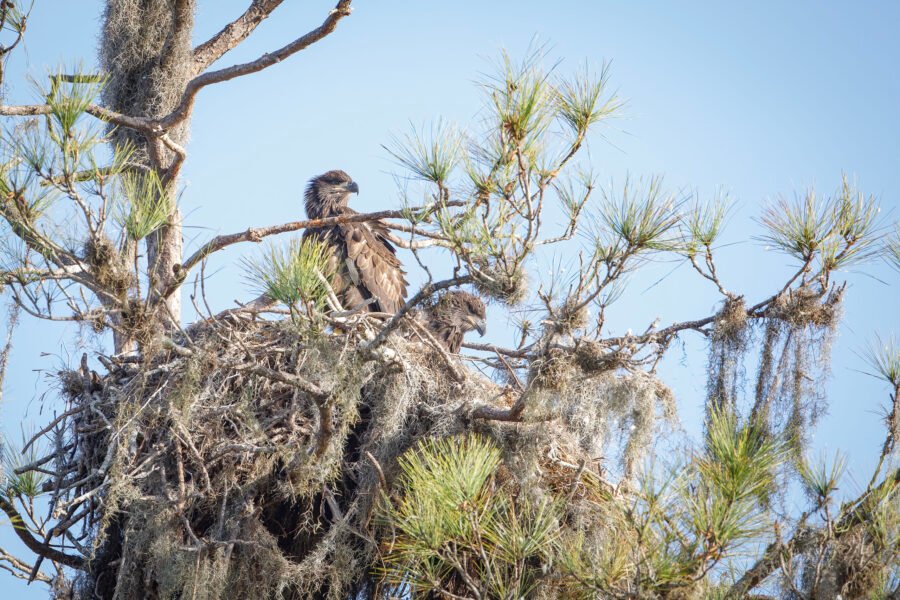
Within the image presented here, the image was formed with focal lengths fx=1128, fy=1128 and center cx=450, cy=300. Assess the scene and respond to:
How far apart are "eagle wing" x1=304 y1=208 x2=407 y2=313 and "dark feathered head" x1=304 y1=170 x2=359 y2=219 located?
970 millimetres

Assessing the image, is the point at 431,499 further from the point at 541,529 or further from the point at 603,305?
the point at 603,305

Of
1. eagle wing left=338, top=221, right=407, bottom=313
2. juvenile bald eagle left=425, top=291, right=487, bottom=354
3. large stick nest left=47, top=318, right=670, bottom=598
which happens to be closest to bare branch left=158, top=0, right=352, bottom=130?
large stick nest left=47, top=318, right=670, bottom=598

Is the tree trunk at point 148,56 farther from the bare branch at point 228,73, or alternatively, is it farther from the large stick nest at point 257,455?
the large stick nest at point 257,455

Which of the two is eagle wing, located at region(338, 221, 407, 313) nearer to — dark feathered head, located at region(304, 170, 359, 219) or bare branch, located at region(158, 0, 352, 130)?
dark feathered head, located at region(304, 170, 359, 219)

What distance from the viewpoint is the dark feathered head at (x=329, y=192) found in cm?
1064

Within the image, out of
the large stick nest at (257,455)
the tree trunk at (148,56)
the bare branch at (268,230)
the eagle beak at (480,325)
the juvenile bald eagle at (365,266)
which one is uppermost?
the tree trunk at (148,56)

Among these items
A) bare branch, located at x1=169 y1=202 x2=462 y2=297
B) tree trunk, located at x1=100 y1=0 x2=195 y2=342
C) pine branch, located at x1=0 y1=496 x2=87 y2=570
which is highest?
tree trunk, located at x1=100 y1=0 x2=195 y2=342

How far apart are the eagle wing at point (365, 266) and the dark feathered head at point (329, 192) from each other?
0.97 meters

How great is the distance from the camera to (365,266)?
31.2ft

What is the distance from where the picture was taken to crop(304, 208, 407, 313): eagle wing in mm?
9398

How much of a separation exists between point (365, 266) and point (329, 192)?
59.0 inches

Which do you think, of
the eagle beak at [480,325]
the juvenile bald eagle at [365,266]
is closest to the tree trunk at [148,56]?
the juvenile bald eagle at [365,266]

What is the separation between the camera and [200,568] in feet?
21.0

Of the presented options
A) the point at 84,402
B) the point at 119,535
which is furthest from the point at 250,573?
the point at 84,402
